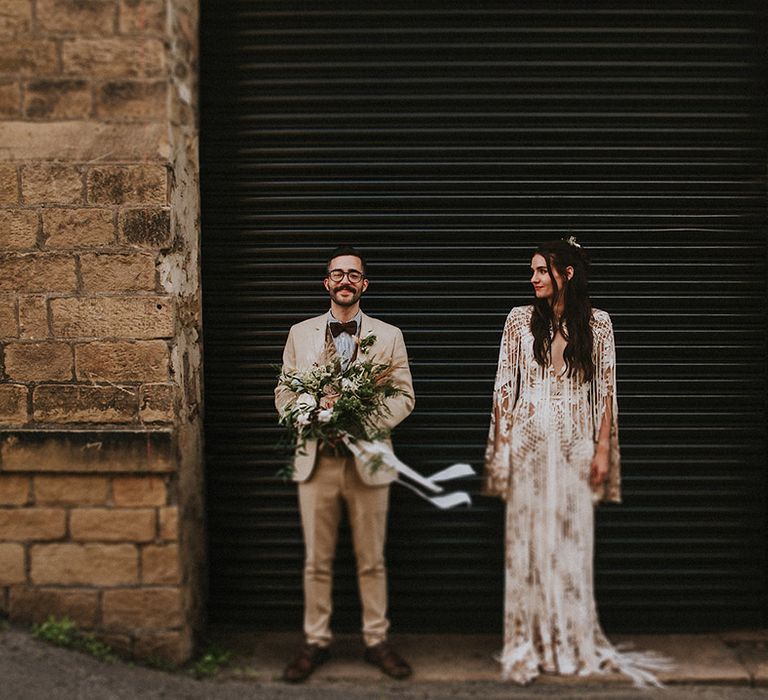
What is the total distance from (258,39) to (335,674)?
12.9 feet

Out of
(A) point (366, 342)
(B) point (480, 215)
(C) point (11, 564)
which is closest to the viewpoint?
(A) point (366, 342)

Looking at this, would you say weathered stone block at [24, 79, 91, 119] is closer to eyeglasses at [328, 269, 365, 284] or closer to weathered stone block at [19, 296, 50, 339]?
weathered stone block at [19, 296, 50, 339]

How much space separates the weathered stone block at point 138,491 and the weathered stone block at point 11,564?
63 centimetres

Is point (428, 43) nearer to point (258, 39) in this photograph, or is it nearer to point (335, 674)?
point (258, 39)

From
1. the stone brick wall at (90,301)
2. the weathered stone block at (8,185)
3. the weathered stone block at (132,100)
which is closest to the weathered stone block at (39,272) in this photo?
the stone brick wall at (90,301)

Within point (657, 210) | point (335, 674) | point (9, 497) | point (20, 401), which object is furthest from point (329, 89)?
point (335, 674)

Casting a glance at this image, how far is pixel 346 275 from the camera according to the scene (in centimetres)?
471

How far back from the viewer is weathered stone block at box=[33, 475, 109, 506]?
4715 mm

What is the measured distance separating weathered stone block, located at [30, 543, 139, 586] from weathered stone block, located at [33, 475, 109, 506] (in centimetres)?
25

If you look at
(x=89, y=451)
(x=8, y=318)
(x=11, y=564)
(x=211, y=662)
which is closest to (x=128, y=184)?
(x=8, y=318)

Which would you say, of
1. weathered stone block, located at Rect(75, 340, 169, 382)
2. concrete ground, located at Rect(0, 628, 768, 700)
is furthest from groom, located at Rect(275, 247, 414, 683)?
weathered stone block, located at Rect(75, 340, 169, 382)

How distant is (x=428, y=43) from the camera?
540cm

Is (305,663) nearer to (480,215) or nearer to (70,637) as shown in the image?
(70,637)

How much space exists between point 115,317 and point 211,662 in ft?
6.72
